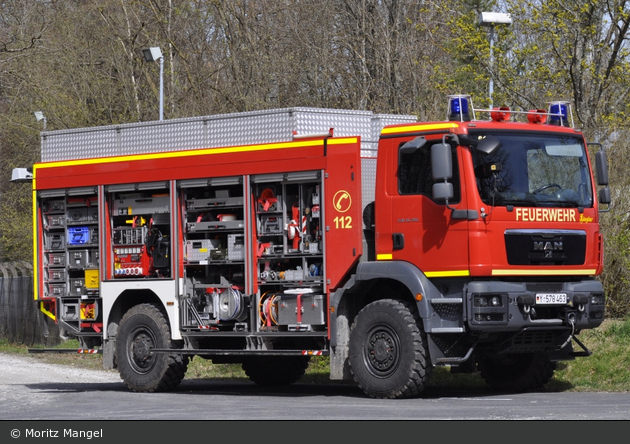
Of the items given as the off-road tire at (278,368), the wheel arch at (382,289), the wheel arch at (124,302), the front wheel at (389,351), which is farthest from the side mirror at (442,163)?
the off-road tire at (278,368)

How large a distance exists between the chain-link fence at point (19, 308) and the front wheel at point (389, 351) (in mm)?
20005

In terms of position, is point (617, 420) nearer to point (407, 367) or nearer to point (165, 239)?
point (407, 367)

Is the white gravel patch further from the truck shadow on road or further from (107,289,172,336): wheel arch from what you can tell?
(107,289,172,336): wheel arch

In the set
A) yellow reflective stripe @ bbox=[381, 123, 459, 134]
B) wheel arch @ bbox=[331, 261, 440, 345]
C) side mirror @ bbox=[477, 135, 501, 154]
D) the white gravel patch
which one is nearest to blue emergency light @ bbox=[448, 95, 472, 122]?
yellow reflective stripe @ bbox=[381, 123, 459, 134]

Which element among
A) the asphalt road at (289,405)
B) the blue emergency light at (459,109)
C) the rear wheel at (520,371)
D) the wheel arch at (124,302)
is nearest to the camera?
the asphalt road at (289,405)

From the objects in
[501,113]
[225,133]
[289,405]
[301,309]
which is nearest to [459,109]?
[501,113]

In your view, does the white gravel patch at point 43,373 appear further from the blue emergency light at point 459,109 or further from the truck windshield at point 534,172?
the truck windshield at point 534,172

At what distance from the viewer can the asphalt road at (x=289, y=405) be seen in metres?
11.1

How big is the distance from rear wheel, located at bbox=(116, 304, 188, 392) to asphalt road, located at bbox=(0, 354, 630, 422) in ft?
0.90

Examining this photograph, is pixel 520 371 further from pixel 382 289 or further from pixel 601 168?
pixel 601 168

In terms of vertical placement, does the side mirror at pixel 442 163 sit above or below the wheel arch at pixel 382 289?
above

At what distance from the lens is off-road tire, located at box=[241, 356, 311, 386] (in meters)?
17.4
